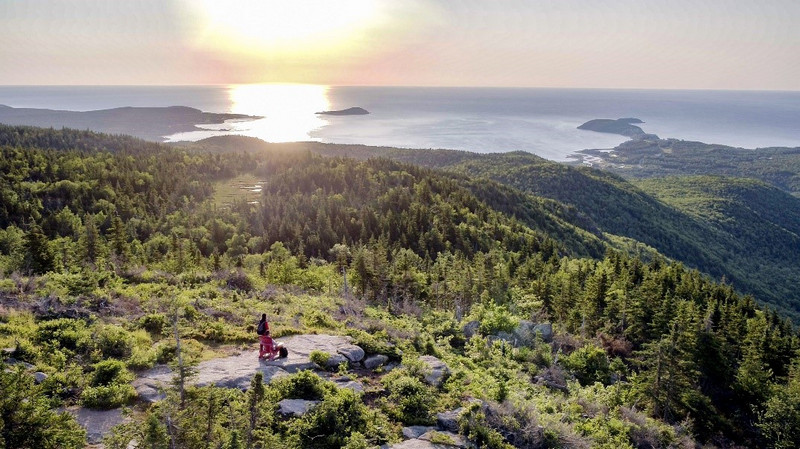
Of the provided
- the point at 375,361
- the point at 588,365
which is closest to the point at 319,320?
the point at 375,361

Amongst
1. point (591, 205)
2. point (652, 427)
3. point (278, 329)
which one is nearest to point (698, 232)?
point (591, 205)

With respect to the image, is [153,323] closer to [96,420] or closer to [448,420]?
[96,420]

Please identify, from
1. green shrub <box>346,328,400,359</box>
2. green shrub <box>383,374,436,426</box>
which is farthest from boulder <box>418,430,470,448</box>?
green shrub <box>346,328,400,359</box>

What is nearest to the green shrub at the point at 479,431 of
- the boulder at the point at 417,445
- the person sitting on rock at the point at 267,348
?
the boulder at the point at 417,445

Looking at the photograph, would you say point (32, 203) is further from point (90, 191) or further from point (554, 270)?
point (554, 270)

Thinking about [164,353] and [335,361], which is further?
[335,361]
